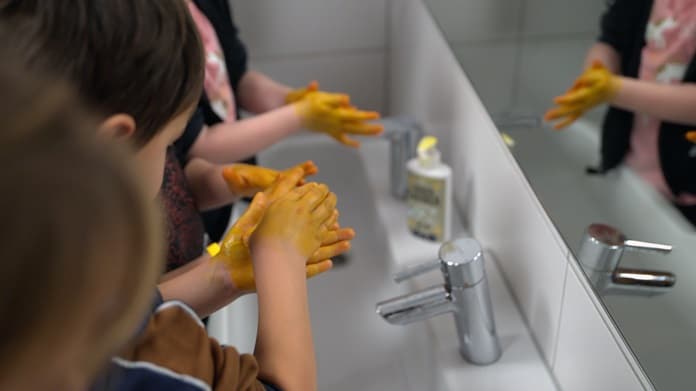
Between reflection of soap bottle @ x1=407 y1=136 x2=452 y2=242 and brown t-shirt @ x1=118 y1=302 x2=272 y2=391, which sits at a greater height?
brown t-shirt @ x1=118 y1=302 x2=272 y2=391

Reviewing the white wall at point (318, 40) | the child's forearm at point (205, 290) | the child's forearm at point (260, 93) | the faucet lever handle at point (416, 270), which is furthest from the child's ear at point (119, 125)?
the white wall at point (318, 40)

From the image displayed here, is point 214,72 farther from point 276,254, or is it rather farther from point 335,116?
point 276,254

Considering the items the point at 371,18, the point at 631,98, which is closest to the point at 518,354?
the point at 631,98

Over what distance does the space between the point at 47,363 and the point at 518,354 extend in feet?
1.78

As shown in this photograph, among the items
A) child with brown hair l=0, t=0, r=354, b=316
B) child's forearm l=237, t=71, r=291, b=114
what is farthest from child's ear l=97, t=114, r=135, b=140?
child's forearm l=237, t=71, r=291, b=114

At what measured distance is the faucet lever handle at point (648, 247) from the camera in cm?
62

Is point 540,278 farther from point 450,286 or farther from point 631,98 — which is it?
point 631,98

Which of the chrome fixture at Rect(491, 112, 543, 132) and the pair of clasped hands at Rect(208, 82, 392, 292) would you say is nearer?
the pair of clasped hands at Rect(208, 82, 392, 292)

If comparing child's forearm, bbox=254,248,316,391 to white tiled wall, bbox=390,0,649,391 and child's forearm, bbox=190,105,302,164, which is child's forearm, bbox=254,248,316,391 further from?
child's forearm, bbox=190,105,302,164

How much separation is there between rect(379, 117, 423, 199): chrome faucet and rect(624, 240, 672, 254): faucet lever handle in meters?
0.42

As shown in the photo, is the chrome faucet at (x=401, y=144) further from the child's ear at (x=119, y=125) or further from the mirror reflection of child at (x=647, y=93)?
the child's ear at (x=119, y=125)

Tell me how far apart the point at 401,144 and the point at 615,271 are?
45 centimetres

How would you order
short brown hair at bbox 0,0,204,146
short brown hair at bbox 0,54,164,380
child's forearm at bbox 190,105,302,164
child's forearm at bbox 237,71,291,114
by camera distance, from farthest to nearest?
child's forearm at bbox 237,71,291,114 < child's forearm at bbox 190,105,302,164 < short brown hair at bbox 0,0,204,146 < short brown hair at bbox 0,54,164,380

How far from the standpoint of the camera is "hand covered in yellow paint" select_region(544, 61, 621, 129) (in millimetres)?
787
